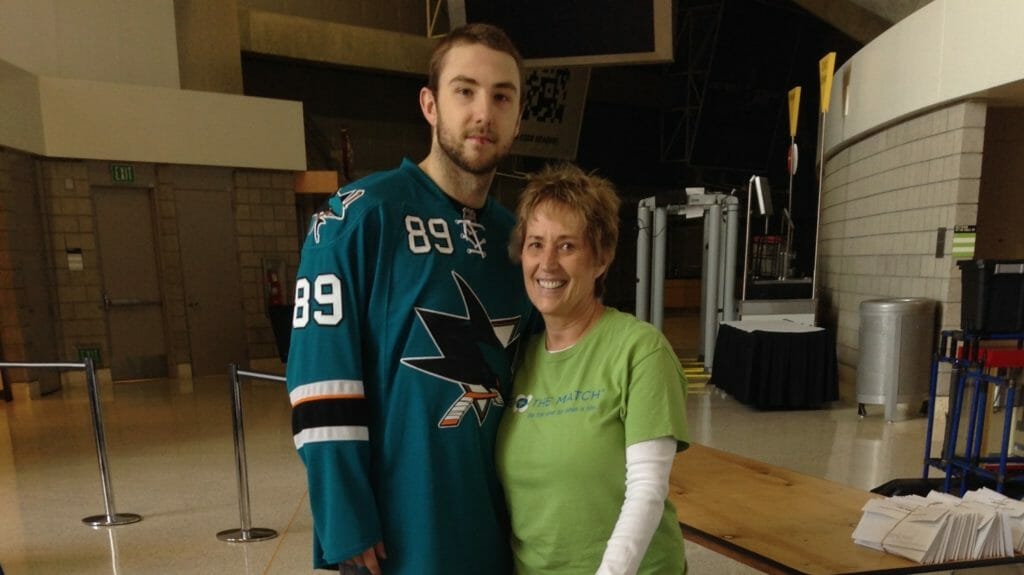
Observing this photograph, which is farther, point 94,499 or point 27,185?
point 27,185

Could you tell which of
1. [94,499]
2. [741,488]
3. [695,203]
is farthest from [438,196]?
[695,203]

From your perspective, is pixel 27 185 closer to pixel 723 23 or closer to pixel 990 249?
pixel 990 249

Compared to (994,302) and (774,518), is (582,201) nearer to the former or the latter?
(774,518)

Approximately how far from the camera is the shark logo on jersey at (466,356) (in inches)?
42.3

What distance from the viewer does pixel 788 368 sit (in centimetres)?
512

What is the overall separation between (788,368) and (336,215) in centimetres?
495

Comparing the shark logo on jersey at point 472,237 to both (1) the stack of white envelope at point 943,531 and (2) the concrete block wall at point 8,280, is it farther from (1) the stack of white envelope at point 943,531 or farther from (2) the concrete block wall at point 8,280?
(2) the concrete block wall at point 8,280

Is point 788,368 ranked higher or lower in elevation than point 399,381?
lower

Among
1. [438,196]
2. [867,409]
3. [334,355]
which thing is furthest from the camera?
[867,409]

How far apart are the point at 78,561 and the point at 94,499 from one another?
2.83 ft

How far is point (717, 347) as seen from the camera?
5785mm

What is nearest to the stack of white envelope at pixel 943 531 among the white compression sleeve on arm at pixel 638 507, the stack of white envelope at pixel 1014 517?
the stack of white envelope at pixel 1014 517

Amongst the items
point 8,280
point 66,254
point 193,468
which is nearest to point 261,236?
point 66,254

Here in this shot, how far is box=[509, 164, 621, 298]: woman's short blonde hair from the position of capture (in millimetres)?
1076
